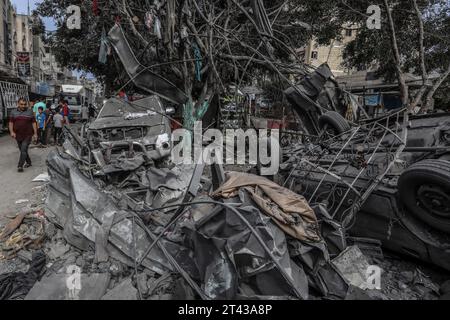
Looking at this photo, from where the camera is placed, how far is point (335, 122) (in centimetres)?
578

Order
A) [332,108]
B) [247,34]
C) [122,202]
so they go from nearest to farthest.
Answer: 1. [122,202]
2. [332,108]
3. [247,34]

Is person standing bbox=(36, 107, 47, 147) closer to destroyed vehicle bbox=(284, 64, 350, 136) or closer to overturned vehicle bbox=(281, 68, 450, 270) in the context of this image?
destroyed vehicle bbox=(284, 64, 350, 136)

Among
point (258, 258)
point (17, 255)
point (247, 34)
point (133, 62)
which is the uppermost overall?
point (247, 34)

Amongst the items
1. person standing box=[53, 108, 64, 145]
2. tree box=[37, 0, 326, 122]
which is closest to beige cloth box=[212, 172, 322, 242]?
tree box=[37, 0, 326, 122]

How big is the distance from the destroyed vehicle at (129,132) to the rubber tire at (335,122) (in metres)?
3.23

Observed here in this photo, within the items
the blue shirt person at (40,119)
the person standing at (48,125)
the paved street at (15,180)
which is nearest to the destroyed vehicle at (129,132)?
the paved street at (15,180)

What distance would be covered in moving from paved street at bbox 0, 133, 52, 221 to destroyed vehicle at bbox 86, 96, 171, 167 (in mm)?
1451

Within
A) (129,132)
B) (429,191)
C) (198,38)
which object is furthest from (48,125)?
(429,191)

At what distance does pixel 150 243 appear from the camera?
10.8 feet

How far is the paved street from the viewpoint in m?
5.19
